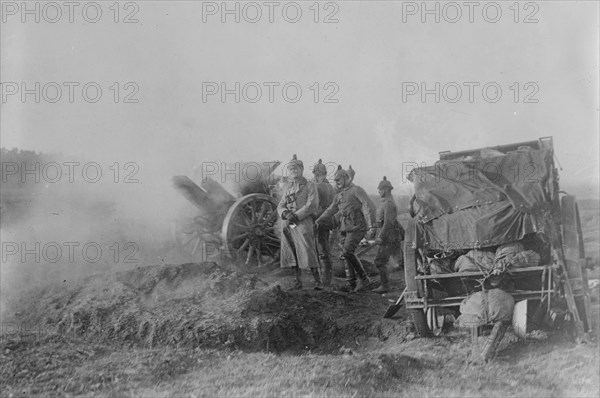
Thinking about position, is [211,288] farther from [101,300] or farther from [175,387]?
[175,387]

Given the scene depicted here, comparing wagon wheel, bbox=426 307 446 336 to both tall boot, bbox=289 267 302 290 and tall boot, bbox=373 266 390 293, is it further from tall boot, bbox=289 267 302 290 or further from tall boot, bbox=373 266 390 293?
tall boot, bbox=289 267 302 290

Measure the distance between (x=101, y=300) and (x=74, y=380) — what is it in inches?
91.8

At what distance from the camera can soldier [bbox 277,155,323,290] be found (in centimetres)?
833

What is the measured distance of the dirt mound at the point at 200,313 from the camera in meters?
6.03

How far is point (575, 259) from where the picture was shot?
5.64 m

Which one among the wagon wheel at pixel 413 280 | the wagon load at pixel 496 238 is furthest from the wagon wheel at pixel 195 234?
the wagon load at pixel 496 238

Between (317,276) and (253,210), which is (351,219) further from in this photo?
(253,210)

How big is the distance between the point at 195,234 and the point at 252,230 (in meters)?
1.51

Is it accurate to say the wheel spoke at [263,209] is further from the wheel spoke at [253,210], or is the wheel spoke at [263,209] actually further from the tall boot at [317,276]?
the tall boot at [317,276]

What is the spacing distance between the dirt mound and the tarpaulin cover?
131 cm

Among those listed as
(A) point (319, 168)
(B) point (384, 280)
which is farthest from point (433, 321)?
(A) point (319, 168)

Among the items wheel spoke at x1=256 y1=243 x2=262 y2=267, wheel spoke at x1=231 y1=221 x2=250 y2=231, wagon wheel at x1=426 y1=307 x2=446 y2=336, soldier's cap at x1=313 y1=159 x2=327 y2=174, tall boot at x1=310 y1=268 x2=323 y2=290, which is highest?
soldier's cap at x1=313 y1=159 x2=327 y2=174

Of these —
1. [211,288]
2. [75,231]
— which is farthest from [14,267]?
[211,288]

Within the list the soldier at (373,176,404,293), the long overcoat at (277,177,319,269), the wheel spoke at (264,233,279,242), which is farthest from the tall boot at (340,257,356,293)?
the wheel spoke at (264,233,279,242)
